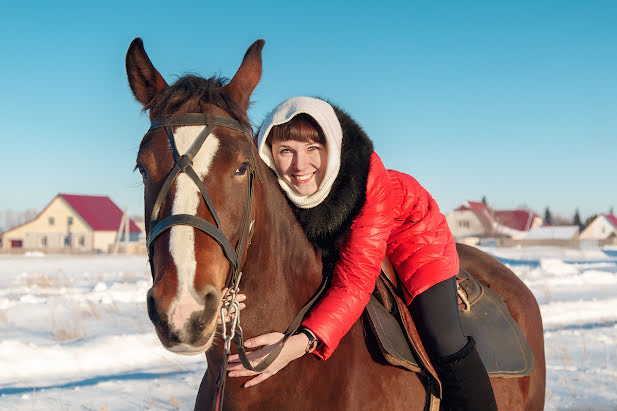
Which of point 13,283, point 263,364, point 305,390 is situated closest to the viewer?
point 263,364

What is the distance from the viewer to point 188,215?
1882 mm

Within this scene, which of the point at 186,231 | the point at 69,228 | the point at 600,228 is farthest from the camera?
the point at 600,228

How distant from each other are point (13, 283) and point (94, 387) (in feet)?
39.4

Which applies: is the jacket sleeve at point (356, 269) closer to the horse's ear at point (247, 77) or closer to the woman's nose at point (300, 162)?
the woman's nose at point (300, 162)

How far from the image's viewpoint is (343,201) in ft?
8.52

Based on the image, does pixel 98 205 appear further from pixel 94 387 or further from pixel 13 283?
pixel 94 387

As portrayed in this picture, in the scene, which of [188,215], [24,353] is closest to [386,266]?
[188,215]

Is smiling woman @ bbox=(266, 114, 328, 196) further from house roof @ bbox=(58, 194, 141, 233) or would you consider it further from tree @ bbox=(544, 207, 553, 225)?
tree @ bbox=(544, 207, 553, 225)

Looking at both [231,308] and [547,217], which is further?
[547,217]

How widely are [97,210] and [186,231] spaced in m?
54.3

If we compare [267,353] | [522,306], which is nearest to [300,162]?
[267,353]

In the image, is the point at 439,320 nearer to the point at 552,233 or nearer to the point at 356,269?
the point at 356,269

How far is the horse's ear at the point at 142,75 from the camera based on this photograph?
244 centimetres

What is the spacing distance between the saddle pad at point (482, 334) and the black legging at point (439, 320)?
0.13 metres
